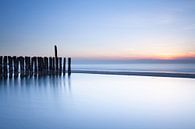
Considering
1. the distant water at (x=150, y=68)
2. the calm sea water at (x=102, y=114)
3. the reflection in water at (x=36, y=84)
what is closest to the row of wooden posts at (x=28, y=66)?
the reflection in water at (x=36, y=84)

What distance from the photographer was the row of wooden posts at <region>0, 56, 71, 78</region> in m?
14.5

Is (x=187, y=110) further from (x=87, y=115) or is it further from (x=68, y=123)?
(x=68, y=123)

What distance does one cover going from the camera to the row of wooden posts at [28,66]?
14.5 meters

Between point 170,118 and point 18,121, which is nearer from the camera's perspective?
point 18,121

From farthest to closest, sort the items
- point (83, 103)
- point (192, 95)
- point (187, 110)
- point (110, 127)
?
point (192, 95) → point (83, 103) → point (187, 110) → point (110, 127)

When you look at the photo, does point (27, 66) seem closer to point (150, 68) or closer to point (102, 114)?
point (102, 114)

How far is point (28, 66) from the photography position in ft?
51.5

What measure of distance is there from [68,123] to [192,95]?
5.22m

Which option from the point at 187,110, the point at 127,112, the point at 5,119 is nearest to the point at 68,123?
the point at 5,119

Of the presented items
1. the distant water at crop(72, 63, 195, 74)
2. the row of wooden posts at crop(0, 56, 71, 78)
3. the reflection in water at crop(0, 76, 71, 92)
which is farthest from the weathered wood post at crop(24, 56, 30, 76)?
the distant water at crop(72, 63, 195, 74)

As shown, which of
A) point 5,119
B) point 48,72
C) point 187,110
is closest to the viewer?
point 5,119

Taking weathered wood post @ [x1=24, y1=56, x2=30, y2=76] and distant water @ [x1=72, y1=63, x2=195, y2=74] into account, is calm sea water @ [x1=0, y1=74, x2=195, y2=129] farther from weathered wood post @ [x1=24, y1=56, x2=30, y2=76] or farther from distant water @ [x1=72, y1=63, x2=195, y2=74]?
distant water @ [x1=72, y1=63, x2=195, y2=74]

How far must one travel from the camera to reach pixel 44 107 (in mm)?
6223

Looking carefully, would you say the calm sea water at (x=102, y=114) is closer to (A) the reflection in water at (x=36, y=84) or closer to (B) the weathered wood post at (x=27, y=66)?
(A) the reflection in water at (x=36, y=84)
